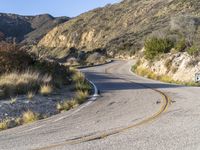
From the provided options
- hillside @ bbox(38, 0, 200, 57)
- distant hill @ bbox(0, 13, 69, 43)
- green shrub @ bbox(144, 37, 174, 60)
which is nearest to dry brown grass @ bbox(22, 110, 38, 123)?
green shrub @ bbox(144, 37, 174, 60)

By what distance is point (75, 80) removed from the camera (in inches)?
1080

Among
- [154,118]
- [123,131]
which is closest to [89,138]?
[123,131]

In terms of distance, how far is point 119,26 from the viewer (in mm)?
114312

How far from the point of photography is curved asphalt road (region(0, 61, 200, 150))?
9.52m

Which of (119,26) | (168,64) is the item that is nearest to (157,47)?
(168,64)

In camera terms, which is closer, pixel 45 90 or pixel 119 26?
pixel 45 90

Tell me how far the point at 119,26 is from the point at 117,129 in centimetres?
10400

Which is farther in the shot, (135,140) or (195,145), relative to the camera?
(135,140)

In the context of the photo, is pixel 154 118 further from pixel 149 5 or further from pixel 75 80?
pixel 149 5

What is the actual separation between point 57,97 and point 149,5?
10042 centimetres

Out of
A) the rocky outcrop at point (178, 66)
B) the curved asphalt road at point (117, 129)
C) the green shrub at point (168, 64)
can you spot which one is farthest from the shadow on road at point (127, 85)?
the curved asphalt road at point (117, 129)

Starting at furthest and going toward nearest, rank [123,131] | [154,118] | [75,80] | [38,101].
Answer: [75,80] → [38,101] → [154,118] → [123,131]

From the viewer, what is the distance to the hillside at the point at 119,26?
9181 cm

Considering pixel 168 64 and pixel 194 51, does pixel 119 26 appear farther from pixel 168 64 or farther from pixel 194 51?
pixel 194 51
